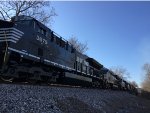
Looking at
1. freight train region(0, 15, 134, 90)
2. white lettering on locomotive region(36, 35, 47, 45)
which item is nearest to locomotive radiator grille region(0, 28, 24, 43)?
freight train region(0, 15, 134, 90)

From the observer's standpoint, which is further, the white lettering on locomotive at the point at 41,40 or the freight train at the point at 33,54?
the white lettering on locomotive at the point at 41,40

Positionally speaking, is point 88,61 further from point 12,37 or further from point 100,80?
point 12,37

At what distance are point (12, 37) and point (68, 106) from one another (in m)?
4.85

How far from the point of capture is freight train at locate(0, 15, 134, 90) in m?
13.5

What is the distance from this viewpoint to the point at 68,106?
441 inches

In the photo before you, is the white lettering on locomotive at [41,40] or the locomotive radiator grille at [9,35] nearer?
the locomotive radiator grille at [9,35]

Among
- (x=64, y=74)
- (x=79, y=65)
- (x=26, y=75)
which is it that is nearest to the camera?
(x=26, y=75)

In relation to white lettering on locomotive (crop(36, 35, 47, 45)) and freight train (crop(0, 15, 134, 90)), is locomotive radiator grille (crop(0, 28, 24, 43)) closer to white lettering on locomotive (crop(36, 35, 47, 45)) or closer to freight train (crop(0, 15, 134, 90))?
freight train (crop(0, 15, 134, 90))

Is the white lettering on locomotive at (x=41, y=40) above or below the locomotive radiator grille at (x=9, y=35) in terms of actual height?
above

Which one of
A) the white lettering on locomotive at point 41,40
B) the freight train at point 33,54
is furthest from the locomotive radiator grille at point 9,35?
the white lettering on locomotive at point 41,40

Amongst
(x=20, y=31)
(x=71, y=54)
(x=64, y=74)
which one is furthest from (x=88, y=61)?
(x=20, y=31)

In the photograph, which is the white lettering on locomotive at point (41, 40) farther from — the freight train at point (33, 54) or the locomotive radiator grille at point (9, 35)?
the locomotive radiator grille at point (9, 35)

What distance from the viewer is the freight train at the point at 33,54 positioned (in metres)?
13.5

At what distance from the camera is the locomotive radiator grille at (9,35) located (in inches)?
532
